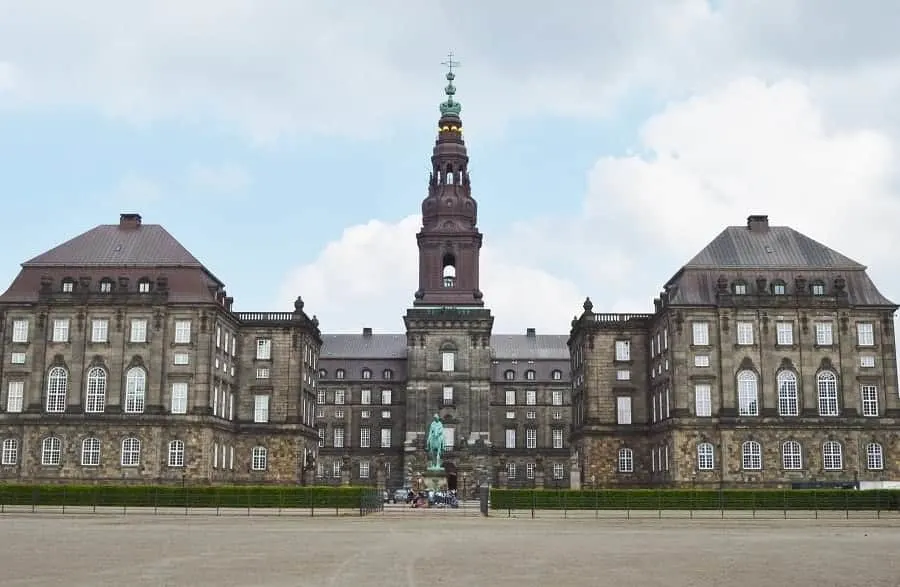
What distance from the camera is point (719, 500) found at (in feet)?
197

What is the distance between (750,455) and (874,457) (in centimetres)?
898

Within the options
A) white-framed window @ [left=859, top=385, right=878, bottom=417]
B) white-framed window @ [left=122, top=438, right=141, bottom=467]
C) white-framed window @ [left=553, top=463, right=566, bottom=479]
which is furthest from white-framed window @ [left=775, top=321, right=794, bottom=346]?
white-framed window @ [left=553, top=463, right=566, bottom=479]

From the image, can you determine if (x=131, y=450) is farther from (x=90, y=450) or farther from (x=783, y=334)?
(x=783, y=334)

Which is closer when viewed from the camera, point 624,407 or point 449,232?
point 624,407

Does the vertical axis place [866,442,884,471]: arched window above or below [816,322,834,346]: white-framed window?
below

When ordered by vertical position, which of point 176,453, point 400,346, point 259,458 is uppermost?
point 400,346

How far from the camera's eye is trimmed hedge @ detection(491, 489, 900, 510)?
59.8 metres

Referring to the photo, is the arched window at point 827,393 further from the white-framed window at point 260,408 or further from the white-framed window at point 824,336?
the white-framed window at point 260,408

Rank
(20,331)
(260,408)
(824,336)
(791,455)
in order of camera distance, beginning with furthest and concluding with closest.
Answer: (260,408)
(20,331)
(824,336)
(791,455)

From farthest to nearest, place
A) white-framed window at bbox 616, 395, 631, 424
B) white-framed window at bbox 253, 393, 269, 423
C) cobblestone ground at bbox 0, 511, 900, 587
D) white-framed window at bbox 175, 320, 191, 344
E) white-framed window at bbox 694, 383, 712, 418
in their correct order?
white-framed window at bbox 253, 393, 269, 423 → white-framed window at bbox 616, 395, 631, 424 → white-framed window at bbox 175, 320, 191, 344 → white-framed window at bbox 694, 383, 712, 418 → cobblestone ground at bbox 0, 511, 900, 587

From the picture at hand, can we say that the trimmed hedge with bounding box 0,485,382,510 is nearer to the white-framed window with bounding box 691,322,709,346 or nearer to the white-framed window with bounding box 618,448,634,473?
the white-framed window with bounding box 691,322,709,346

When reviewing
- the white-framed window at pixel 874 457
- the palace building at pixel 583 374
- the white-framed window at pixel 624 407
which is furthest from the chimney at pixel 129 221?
the white-framed window at pixel 874 457

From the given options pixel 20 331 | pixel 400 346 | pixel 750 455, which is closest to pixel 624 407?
pixel 750 455

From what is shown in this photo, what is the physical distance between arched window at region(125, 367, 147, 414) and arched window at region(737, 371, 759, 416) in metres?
44.6
